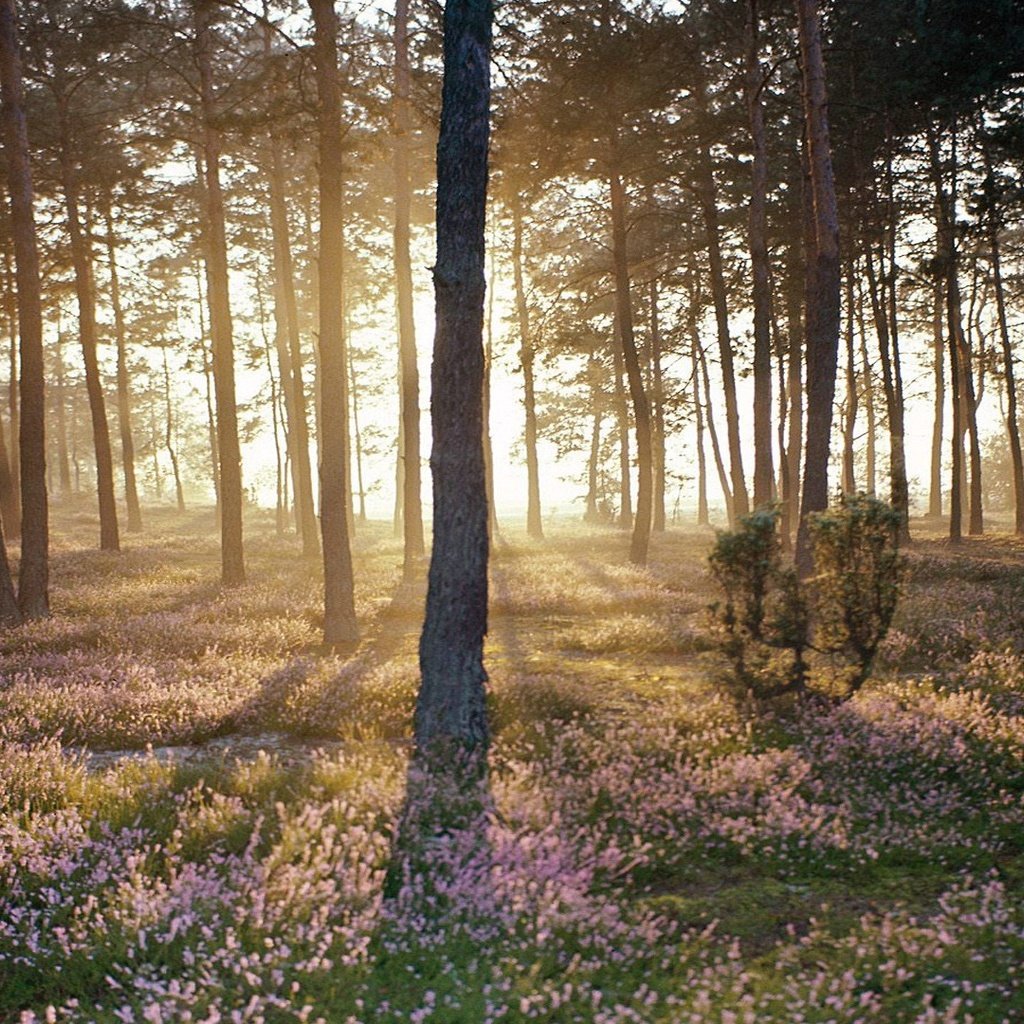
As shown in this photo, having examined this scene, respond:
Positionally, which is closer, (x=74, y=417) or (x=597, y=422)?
(x=597, y=422)

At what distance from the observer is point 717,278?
21969 millimetres

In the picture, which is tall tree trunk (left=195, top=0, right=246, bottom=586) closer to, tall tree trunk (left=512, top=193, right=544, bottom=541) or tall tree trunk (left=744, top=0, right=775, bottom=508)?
tall tree trunk (left=512, top=193, right=544, bottom=541)

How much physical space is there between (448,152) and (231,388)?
1209 cm

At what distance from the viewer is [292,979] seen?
144 inches

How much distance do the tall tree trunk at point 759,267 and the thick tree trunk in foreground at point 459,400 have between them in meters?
12.3

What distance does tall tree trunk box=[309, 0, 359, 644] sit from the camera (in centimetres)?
1152

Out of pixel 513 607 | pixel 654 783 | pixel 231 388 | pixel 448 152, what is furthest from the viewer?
pixel 231 388

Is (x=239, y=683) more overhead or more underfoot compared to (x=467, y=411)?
→ more underfoot

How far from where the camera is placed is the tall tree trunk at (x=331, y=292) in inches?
454

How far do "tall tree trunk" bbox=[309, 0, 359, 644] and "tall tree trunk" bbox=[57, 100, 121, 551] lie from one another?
463 inches

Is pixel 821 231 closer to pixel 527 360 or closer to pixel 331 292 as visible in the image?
pixel 331 292

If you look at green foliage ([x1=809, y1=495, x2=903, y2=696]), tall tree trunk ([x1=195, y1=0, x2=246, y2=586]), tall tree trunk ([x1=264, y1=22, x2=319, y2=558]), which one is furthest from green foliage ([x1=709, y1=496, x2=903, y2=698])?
tall tree trunk ([x1=264, y1=22, x2=319, y2=558])

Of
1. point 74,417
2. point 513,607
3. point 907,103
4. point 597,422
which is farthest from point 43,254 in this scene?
point 74,417

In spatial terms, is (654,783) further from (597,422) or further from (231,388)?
(597,422)
